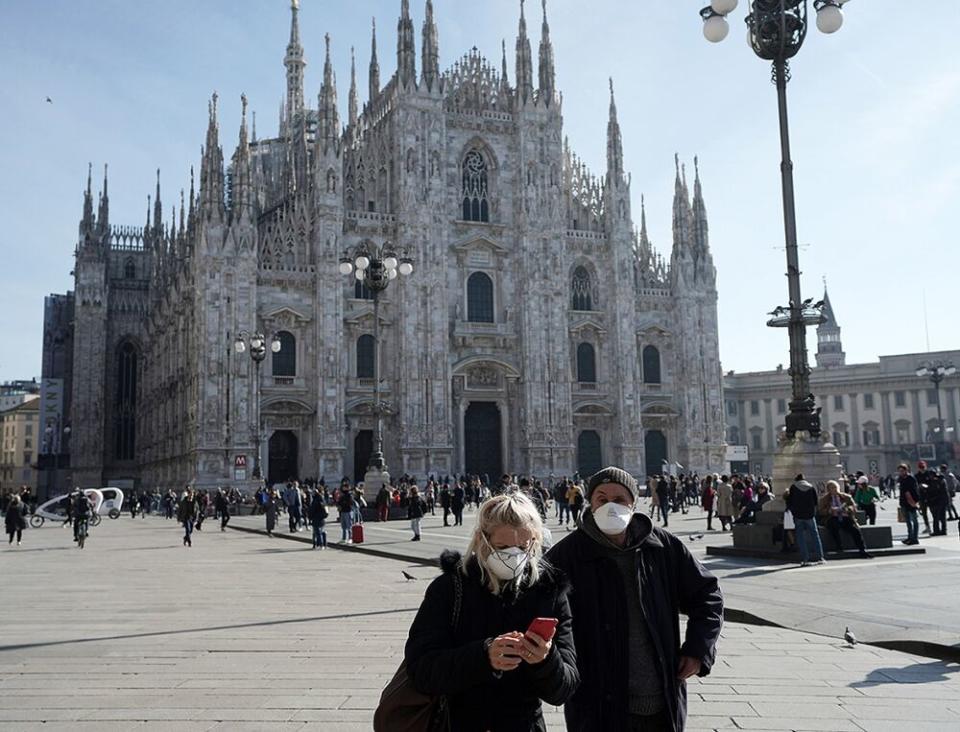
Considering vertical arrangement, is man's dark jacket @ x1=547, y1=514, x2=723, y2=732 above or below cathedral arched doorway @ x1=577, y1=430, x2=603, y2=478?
below

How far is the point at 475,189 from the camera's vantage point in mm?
45969

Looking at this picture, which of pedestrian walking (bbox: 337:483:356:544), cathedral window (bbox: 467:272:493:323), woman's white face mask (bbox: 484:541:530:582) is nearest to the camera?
woman's white face mask (bbox: 484:541:530:582)

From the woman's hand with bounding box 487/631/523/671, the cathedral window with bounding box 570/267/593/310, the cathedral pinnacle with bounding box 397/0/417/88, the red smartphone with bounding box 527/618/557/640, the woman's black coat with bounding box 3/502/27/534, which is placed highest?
the cathedral pinnacle with bounding box 397/0/417/88

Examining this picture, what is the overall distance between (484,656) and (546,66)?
1858 inches

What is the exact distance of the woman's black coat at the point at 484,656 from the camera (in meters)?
3.05

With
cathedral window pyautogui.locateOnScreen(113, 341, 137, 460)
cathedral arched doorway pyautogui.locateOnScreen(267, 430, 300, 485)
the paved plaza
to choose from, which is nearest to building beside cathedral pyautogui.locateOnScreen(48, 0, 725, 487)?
cathedral arched doorway pyautogui.locateOnScreen(267, 430, 300, 485)

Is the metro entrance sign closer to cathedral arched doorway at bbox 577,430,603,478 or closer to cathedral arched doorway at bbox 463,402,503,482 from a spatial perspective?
cathedral arched doorway at bbox 463,402,503,482

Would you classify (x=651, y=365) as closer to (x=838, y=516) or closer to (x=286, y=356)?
(x=286, y=356)

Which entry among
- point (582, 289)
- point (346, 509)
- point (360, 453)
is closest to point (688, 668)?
point (346, 509)

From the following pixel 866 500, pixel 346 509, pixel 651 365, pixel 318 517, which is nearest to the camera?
pixel 866 500

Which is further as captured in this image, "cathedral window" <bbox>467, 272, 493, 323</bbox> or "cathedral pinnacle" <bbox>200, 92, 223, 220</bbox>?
"cathedral window" <bbox>467, 272, 493, 323</bbox>

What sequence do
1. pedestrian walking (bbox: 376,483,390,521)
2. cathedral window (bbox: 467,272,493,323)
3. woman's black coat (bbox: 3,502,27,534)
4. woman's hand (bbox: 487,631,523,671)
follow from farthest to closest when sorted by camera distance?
cathedral window (bbox: 467,272,493,323) < pedestrian walking (bbox: 376,483,390,521) < woman's black coat (bbox: 3,502,27,534) < woman's hand (bbox: 487,631,523,671)

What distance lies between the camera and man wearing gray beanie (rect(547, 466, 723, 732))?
356 cm

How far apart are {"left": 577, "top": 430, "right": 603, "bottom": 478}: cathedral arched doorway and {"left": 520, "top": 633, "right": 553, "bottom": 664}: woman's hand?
4407 cm
